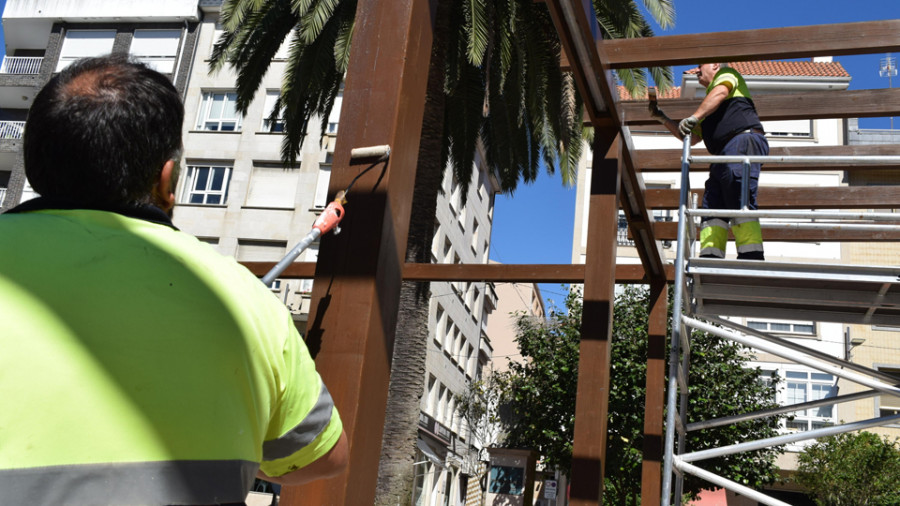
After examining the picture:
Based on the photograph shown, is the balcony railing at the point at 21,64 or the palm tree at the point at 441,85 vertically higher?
the balcony railing at the point at 21,64

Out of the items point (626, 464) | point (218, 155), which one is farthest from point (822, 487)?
point (218, 155)

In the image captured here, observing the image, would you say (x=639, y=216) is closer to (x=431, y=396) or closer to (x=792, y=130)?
(x=431, y=396)

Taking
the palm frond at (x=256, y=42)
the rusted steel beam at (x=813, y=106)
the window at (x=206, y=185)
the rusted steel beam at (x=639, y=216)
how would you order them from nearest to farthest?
the rusted steel beam at (x=813, y=106)
the rusted steel beam at (x=639, y=216)
the palm frond at (x=256, y=42)
the window at (x=206, y=185)

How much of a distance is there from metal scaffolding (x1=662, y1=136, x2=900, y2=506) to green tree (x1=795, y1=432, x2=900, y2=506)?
65.2ft

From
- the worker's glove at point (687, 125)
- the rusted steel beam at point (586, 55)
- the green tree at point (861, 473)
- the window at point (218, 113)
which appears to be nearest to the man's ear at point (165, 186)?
the rusted steel beam at point (586, 55)

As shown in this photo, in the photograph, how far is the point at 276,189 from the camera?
99.0ft

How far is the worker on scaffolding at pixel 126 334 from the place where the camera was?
101 cm

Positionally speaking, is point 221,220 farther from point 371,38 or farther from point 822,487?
point 371,38

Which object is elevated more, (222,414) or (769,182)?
(769,182)

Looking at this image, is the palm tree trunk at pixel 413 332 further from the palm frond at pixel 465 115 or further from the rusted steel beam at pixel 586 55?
the rusted steel beam at pixel 586 55


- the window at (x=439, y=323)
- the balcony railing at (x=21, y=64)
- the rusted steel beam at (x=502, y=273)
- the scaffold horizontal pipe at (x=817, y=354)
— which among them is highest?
the balcony railing at (x=21, y=64)

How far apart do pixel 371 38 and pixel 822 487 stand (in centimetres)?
2492

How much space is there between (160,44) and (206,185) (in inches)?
241

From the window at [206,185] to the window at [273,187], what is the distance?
100 centimetres
